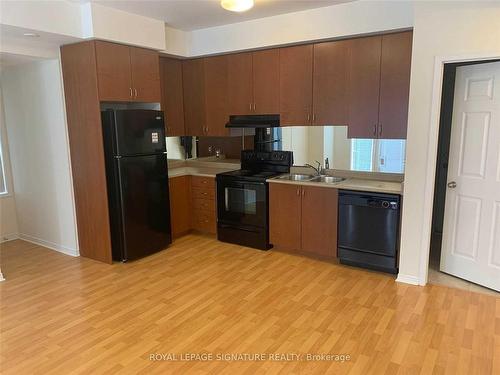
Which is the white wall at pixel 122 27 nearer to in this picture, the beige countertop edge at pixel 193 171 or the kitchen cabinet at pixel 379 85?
the beige countertop edge at pixel 193 171

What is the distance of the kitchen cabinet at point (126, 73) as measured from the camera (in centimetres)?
363

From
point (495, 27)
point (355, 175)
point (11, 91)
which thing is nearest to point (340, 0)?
point (495, 27)

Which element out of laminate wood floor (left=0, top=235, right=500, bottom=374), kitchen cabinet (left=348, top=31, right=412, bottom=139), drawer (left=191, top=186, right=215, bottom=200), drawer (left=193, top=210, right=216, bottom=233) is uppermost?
kitchen cabinet (left=348, top=31, right=412, bottom=139)

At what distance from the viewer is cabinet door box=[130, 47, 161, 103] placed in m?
3.95

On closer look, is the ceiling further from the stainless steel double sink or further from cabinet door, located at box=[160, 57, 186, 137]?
the stainless steel double sink

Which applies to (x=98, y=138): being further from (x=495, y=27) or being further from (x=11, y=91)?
(x=495, y=27)

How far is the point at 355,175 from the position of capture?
412cm

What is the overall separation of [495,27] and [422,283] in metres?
2.21

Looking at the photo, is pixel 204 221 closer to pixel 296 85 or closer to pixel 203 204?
pixel 203 204

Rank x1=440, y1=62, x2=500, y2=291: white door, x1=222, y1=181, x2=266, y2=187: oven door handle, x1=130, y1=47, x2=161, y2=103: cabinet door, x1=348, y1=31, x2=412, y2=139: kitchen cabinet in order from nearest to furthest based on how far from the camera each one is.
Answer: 1. x1=440, y1=62, x2=500, y2=291: white door
2. x1=348, y1=31, x2=412, y2=139: kitchen cabinet
3. x1=130, y1=47, x2=161, y2=103: cabinet door
4. x1=222, y1=181, x2=266, y2=187: oven door handle

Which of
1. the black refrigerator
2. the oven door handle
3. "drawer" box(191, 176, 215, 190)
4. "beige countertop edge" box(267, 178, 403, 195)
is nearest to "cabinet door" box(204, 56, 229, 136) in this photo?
"drawer" box(191, 176, 215, 190)

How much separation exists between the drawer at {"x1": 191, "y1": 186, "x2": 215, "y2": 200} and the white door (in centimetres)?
270

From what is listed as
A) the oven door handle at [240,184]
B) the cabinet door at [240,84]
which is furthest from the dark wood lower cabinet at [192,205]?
the cabinet door at [240,84]

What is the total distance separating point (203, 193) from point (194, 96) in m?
1.33
